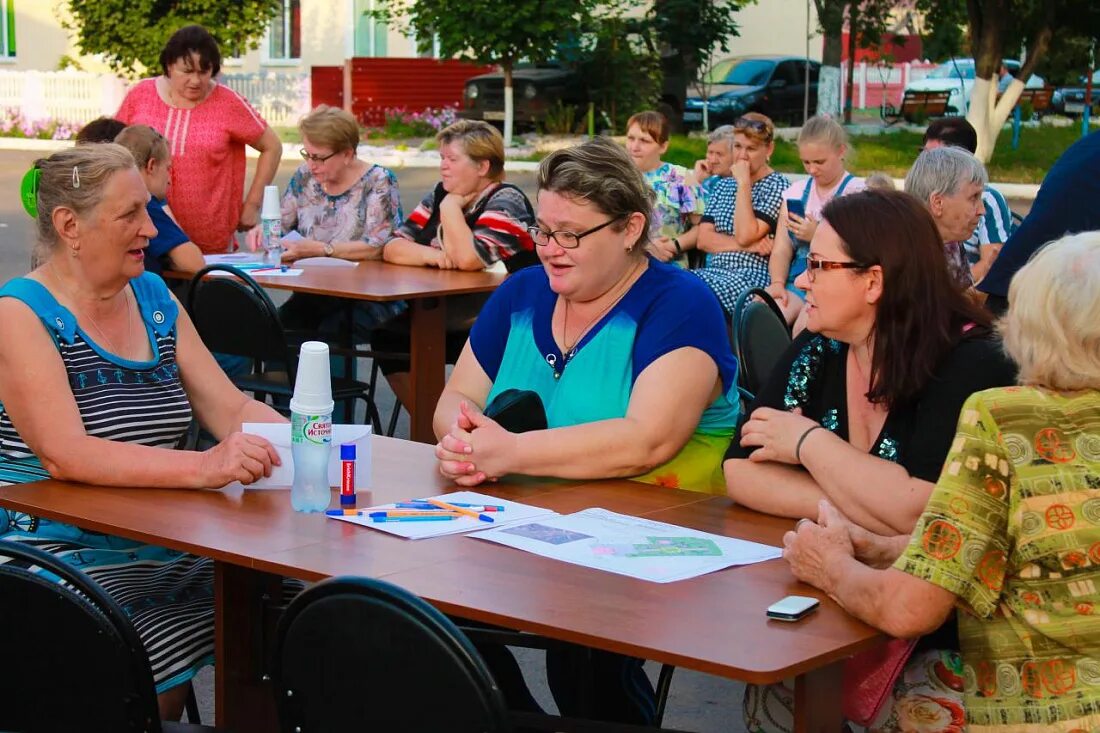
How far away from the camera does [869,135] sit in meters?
25.6

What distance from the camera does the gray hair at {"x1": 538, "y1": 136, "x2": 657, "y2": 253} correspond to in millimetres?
3566

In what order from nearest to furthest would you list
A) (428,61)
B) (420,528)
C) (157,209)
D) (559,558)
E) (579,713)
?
(559,558) < (420,528) < (579,713) < (157,209) < (428,61)

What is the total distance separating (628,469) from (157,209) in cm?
378

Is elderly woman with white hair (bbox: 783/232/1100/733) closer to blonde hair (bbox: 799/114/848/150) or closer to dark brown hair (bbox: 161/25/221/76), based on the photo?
blonde hair (bbox: 799/114/848/150)

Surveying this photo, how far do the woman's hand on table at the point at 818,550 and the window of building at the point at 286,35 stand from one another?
3096 cm

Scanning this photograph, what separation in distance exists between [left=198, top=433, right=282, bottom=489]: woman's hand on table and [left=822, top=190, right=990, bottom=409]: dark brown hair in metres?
1.30

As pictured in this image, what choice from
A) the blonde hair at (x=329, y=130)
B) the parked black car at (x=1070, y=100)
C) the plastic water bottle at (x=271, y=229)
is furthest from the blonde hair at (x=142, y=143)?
the parked black car at (x=1070, y=100)

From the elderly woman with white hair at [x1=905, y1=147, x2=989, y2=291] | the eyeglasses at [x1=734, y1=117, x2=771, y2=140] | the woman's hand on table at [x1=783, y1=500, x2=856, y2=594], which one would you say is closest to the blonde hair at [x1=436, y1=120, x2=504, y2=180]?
the eyeglasses at [x1=734, y1=117, x2=771, y2=140]

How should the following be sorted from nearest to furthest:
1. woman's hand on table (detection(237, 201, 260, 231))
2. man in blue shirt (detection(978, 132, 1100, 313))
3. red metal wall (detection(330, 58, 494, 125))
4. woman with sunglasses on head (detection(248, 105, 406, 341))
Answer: man in blue shirt (detection(978, 132, 1100, 313)), woman with sunglasses on head (detection(248, 105, 406, 341)), woman's hand on table (detection(237, 201, 260, 231)), red metal wall (detection(330, 58, 494, 125))

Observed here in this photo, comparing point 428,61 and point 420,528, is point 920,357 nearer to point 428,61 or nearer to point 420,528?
point 420,528

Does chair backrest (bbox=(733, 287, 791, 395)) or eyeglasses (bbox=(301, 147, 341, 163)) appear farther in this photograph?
eyeglasses (bbox=(301, 147, 341, 163))

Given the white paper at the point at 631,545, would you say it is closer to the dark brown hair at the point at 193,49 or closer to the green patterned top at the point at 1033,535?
the green patterned top at the point at 1033,535

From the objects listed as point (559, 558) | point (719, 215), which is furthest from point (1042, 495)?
point (719, 215)

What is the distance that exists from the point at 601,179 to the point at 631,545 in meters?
1.16
